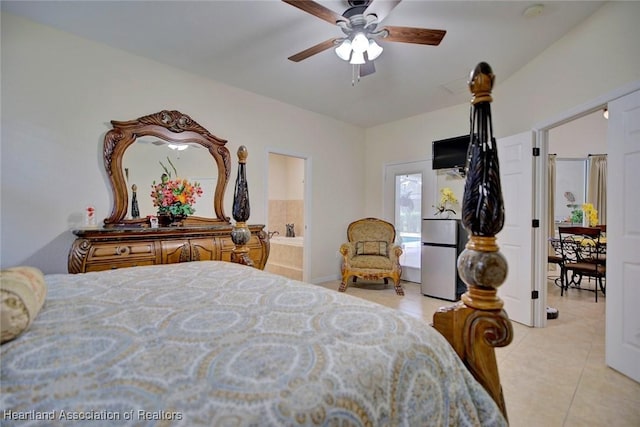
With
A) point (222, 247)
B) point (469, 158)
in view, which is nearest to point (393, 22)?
point (469, 158)

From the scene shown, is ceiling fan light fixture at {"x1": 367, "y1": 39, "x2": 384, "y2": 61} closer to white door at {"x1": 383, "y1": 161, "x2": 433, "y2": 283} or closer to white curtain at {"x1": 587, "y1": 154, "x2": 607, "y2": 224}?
white door at {"x1": 383, "y1": 161, "x2": 433, "y2": 283}

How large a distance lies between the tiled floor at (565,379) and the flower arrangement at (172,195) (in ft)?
9.53

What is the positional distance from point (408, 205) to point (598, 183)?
4292 mm

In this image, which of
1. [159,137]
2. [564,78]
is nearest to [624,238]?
[564,78]

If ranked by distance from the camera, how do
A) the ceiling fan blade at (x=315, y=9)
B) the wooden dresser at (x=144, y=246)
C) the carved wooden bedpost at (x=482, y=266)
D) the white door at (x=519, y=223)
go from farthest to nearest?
1. the white door at (x=519, y=223)
2. the wooden dresser at (x=144, y=246)
3. the ceiling fan blade at (x=315, y=9)
4. the carved wooden bedpost at (x=482, y=266)

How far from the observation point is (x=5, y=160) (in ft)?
7.80

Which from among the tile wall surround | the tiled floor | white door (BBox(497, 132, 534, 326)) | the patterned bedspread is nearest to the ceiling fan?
white door (BBox(497, 132, 534, 326))

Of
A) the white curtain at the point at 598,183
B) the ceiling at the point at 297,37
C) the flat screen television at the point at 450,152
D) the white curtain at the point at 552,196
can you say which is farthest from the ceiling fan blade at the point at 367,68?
the white curtain at the point at 598,183

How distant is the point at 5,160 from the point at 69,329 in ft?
8.44

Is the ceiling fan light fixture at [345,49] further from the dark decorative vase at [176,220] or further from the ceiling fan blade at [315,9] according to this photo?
the dark decorative vase at [176,220]

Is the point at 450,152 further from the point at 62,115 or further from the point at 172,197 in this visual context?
the point at 62,115

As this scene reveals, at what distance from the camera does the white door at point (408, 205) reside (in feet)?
15.8

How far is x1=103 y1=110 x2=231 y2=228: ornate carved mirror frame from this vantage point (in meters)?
2.88

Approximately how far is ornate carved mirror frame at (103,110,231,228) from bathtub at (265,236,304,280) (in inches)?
67.7
